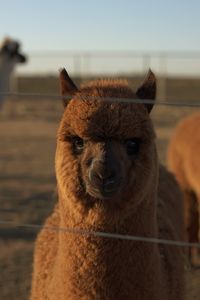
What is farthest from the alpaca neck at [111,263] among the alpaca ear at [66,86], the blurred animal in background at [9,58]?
the blurred animal in background at [9,58]

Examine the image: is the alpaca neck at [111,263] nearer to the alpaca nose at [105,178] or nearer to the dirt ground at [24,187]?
the alpaca nose at [105,178]

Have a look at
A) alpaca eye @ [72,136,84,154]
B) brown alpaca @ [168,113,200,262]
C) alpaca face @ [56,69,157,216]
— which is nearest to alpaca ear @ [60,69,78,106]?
alpaca face @ [56,69,157,216]

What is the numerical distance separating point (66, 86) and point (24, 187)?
183 inches

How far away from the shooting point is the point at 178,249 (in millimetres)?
2941

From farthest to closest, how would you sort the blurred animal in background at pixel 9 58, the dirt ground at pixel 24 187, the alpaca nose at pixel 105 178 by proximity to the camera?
the blurred animal in background at pixel 9 58 → the dirt ground at pixel 24 187 → the alpaca nose at pixel 105 178

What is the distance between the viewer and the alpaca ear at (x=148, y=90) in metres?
2.22

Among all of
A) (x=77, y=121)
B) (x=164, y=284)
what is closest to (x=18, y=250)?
(x=164, y=284)

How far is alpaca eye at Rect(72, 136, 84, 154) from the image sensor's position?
210 centimetres

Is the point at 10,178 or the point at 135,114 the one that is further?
the point at 10,178

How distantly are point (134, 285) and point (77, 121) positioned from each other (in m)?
0.69

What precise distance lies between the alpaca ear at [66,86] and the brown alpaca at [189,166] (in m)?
2.83

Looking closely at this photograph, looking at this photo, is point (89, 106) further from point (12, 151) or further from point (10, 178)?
point (12, 151)

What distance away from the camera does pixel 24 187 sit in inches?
267

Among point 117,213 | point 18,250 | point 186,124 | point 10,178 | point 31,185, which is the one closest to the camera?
point 117,213
